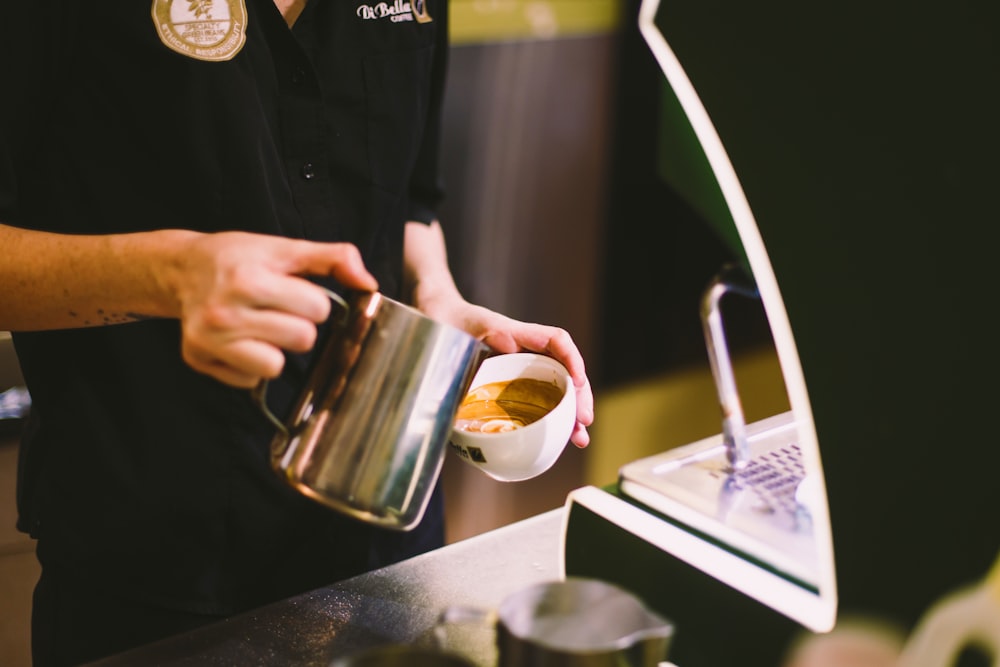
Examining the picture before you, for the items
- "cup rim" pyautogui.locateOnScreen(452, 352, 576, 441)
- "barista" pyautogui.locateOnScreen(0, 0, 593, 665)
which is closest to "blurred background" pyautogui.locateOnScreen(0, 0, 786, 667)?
"barista" pyautogui.locateOnScreen(0, 0, 593, 665)

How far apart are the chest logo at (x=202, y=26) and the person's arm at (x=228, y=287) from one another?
292mm

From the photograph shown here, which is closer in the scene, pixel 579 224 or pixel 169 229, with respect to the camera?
pixel 169 229

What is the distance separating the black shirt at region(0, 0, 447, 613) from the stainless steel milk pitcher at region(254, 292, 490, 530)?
1.23ft

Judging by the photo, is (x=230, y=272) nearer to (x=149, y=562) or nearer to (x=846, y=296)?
(x=846, y=296)

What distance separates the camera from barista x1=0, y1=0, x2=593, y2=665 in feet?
3.01

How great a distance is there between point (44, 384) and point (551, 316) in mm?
1708

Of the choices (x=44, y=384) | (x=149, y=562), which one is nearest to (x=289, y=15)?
(x=44, y=384)

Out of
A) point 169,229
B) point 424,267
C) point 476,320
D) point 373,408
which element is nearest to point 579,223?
point 424,267

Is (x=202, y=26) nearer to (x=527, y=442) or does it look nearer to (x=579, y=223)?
(x=527, y=442)

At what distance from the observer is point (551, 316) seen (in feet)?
8.46

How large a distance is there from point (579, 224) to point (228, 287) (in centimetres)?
202

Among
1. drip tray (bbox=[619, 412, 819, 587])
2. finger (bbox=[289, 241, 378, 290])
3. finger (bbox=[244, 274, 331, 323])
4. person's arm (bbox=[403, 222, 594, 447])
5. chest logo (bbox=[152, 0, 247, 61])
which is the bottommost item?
drip tray (bbox=[619, 412, 819, 587])

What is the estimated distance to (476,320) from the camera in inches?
41.8

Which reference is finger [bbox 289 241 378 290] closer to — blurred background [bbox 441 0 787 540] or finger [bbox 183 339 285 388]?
finger [bbox 183 339 285 388]
